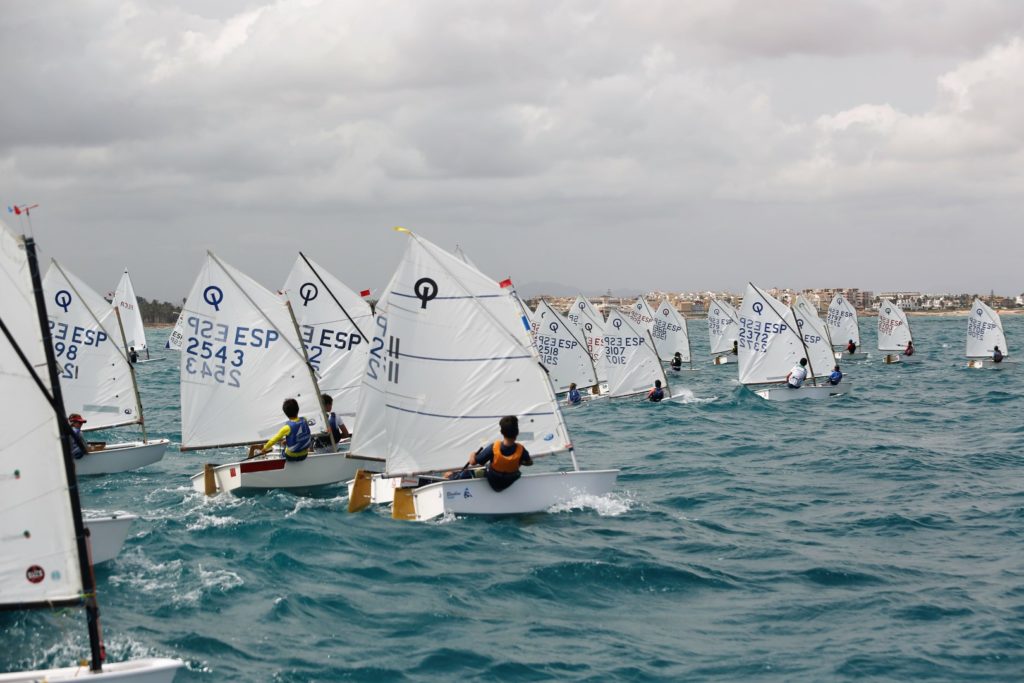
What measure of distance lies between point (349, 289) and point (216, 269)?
505cm

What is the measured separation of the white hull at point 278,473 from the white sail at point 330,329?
5.27 meters

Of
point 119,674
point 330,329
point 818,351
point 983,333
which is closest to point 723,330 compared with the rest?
point 983,333

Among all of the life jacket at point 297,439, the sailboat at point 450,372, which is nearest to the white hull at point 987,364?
the sailboat at point 450,372

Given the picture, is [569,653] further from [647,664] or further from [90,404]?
[90,404]

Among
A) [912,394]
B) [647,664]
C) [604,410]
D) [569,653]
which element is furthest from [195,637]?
[912,394]

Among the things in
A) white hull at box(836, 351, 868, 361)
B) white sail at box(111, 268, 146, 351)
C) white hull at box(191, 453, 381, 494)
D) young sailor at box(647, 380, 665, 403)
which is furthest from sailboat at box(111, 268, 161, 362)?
white hull at box(191, 453, 381, 494)

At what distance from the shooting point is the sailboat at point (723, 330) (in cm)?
7588

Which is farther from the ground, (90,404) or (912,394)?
(90,404)

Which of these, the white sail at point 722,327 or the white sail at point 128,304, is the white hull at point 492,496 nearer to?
the white sail at point 722,327

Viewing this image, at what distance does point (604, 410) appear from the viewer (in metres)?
42.1

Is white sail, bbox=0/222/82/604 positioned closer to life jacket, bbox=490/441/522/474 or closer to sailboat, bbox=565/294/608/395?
life jacket, bbox=490/441/522/474

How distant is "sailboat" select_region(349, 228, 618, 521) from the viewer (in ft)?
65.9

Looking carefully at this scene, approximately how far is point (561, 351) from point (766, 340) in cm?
908

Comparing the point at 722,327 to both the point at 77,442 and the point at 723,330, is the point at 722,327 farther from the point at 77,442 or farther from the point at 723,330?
the point at 77,442
